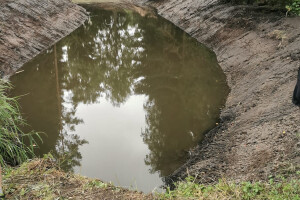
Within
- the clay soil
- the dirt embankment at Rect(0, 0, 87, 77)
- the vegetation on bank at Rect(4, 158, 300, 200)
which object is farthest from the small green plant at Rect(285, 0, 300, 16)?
the dirt embankment at Rect(0, 0, 87, 77)

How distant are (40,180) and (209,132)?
663cm

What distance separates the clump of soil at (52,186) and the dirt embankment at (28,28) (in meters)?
11.6

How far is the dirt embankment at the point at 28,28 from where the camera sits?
18391 mm

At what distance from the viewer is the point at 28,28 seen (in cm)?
2153

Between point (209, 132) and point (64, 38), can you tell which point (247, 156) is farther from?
point (64, 38)

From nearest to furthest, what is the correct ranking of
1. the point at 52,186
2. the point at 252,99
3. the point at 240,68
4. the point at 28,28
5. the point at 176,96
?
the point at 52,186 → the point at 252,99 → the point at 176,96 → the point at 240,68 → the point at 28,28

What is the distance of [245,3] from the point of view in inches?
906

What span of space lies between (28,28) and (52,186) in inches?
710

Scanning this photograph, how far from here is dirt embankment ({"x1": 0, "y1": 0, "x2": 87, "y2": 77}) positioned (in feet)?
60.3

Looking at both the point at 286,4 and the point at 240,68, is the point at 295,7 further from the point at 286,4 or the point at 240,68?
the point at 240,68

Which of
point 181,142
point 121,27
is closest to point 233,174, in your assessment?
point 181,142

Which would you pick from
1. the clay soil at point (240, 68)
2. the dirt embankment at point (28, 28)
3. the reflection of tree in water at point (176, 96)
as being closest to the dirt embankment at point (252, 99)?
the clay soil at point (240, 68)

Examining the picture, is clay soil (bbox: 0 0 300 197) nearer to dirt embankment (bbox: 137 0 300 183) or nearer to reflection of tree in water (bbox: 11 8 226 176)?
dirt embankment (bbox: 137 0 300 183)

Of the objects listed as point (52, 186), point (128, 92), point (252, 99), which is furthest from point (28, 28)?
point (52, 186)
